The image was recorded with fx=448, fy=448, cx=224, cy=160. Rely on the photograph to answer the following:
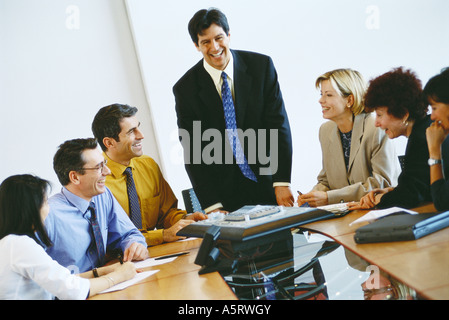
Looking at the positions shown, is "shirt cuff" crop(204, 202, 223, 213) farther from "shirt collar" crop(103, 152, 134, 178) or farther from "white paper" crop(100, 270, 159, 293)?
"white paper" crop(100, 270, 159, 293)

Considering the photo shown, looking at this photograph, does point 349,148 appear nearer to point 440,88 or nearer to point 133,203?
point 440,88

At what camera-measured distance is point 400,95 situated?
2148mm

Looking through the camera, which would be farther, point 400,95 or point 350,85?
point 350,85

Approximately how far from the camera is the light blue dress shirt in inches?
78.0

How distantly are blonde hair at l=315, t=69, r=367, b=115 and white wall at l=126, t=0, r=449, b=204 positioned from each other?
1360 millimetres

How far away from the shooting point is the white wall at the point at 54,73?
379cm

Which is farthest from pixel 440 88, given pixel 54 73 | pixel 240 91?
pixel 54 73

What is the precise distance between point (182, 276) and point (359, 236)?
0.62 metres

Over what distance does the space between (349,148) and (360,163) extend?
0.16 metres

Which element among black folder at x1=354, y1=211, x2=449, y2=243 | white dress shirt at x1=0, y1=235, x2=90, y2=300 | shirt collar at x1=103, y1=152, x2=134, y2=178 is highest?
shirt collar at x1=103, y1=152, x2=134, y2=178

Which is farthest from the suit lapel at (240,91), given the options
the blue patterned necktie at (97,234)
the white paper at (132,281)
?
the white paper at (132,281)

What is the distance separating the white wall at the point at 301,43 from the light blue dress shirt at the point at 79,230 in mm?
1691

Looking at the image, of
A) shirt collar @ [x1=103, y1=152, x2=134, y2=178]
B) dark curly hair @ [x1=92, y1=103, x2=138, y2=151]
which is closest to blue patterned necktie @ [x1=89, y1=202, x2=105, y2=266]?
shirt collar @ [x1=103, y1=152, x2=134, y2=178]
